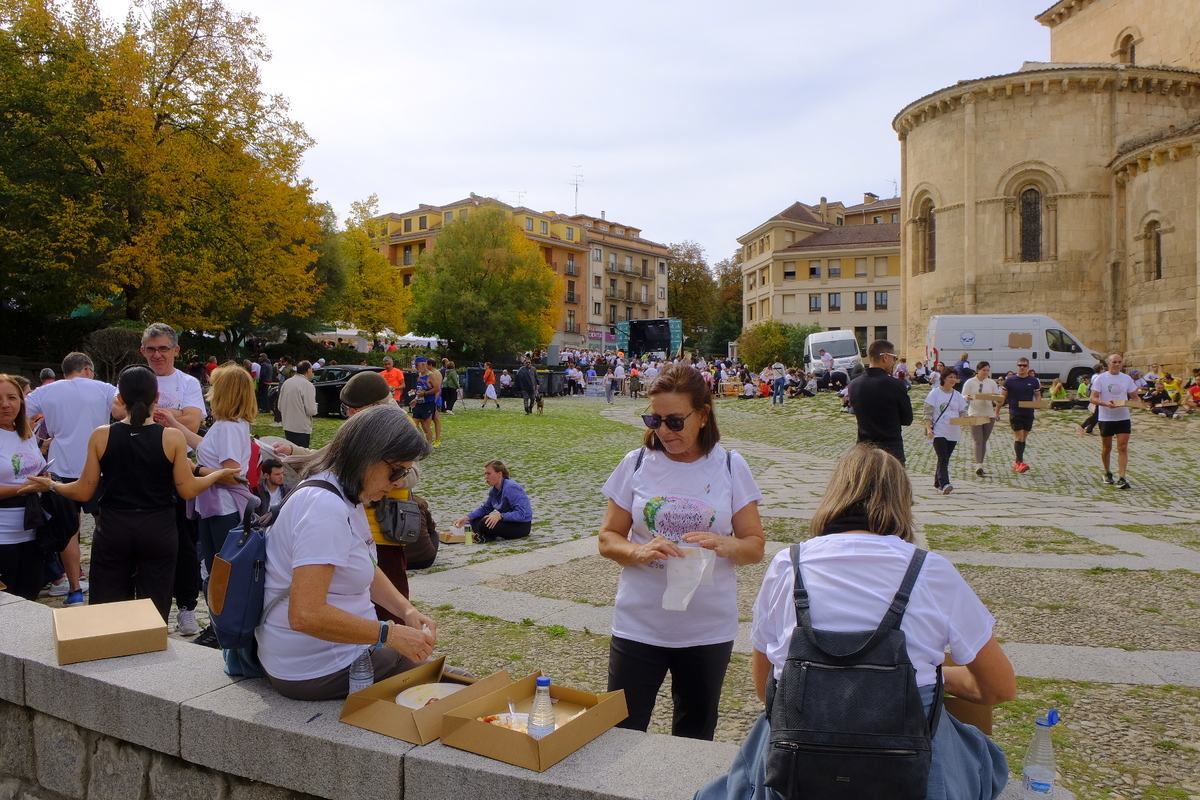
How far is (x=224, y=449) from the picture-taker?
214 inches

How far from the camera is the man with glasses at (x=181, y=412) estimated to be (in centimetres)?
534

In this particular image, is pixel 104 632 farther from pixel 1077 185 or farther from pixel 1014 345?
pixel 1077 185

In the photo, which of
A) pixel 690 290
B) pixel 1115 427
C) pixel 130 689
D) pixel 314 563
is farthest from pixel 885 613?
pixel 690 290

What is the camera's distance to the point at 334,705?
8.79 feet

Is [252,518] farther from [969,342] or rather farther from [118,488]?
[969,342]

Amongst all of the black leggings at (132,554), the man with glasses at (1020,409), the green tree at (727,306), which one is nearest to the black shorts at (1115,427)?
the man with glasses at (1020,409)

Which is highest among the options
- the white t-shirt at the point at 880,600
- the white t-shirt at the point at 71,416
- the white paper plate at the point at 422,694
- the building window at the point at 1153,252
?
the building window at the point at 1153,252

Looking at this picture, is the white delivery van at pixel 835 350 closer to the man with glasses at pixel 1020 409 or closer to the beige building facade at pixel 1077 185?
the beige building facade at pixel 1077 185

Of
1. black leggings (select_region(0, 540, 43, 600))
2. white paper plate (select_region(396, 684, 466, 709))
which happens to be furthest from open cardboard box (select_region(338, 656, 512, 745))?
black leggings (select_region(0, 540, 43, 600))

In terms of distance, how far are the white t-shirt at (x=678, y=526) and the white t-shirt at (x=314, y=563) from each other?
917 mm

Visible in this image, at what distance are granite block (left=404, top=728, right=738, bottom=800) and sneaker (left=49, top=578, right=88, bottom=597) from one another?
16.1 feet

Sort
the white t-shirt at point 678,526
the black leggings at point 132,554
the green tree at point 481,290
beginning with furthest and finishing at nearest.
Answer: the green tree at point 481,290 → the black leggings at point 132,554 → the white t-shirt at point 678,526

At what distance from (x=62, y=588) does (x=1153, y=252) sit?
33.7 m

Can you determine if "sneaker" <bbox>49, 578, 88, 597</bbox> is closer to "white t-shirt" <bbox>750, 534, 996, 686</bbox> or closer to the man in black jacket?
"white t-shirt" <bbox>750, 534, 996, 686</bbox>
